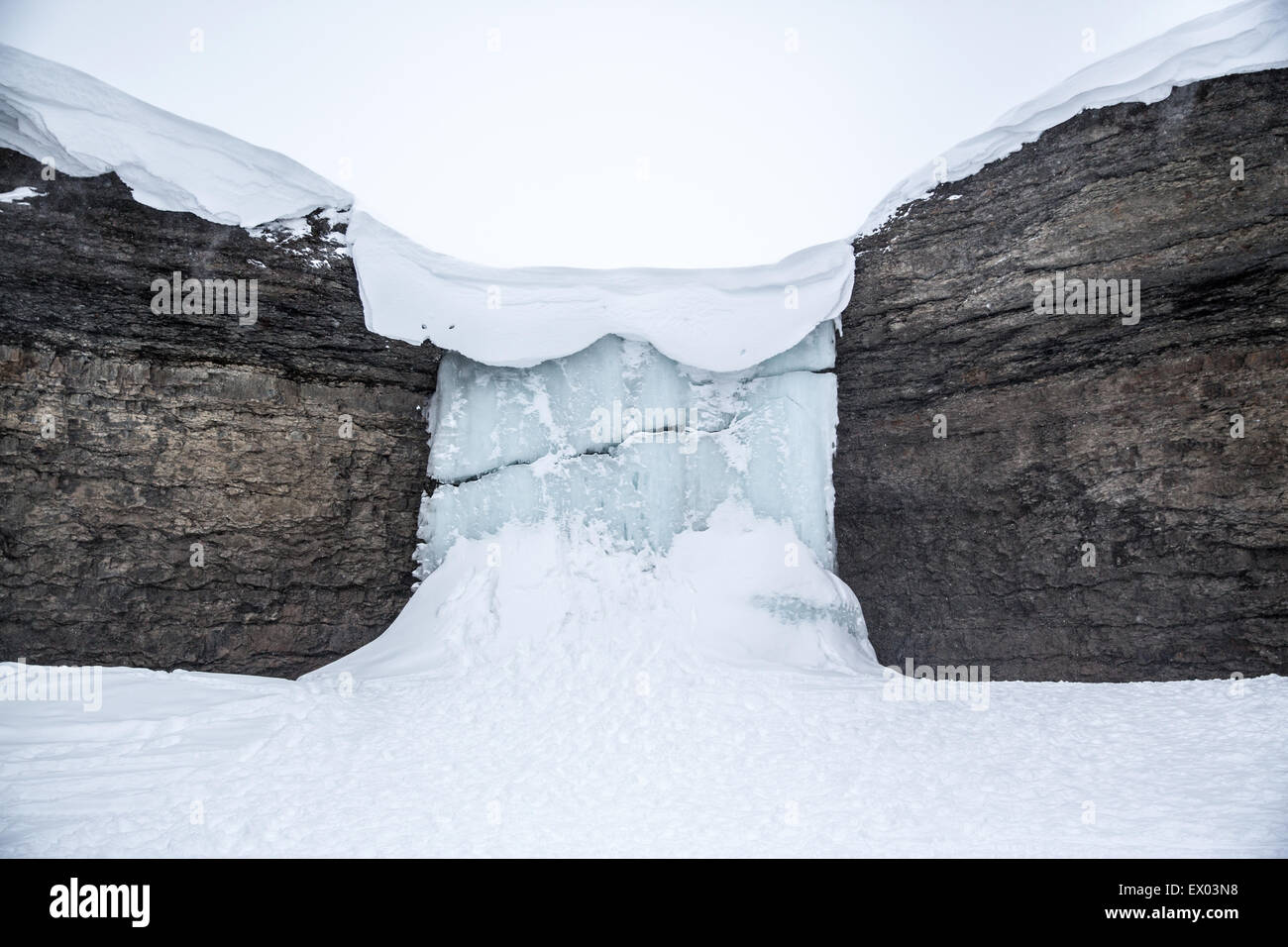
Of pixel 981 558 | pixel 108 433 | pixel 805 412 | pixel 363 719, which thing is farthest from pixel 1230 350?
pixel 108 433

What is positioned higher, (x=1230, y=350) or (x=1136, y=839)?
(x=1230, y=350)

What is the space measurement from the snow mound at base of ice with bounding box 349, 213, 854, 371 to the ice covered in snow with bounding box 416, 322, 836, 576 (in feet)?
0.80

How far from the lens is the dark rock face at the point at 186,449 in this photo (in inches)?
246

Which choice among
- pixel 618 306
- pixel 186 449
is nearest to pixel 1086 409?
pixel 618 306

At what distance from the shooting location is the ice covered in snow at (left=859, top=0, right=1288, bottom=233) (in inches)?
233

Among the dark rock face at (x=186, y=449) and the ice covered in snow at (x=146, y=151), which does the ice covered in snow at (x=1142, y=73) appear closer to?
the dark rock face at (x=186, y=449)

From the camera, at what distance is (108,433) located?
21.2ft

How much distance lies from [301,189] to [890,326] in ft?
17.1

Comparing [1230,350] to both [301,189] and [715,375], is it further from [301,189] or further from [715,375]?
[301,189]

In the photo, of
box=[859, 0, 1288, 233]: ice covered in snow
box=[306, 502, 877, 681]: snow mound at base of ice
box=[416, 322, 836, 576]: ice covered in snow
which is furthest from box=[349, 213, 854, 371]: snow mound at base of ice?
box=[306, 502, 877, 681]: snow mound at base of ice

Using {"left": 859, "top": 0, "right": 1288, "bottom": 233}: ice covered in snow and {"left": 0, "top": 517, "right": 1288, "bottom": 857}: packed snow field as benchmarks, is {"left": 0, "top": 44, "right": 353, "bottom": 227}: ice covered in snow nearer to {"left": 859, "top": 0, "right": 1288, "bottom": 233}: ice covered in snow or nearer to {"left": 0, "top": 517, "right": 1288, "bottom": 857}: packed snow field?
{"left": 0, "top": 517, "right": 1288, "bottom": 857}: packed snow field

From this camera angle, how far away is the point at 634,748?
497 centimetres

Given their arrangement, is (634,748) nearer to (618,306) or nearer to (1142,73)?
(618,306)

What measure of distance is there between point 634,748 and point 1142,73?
6268 millimetres
